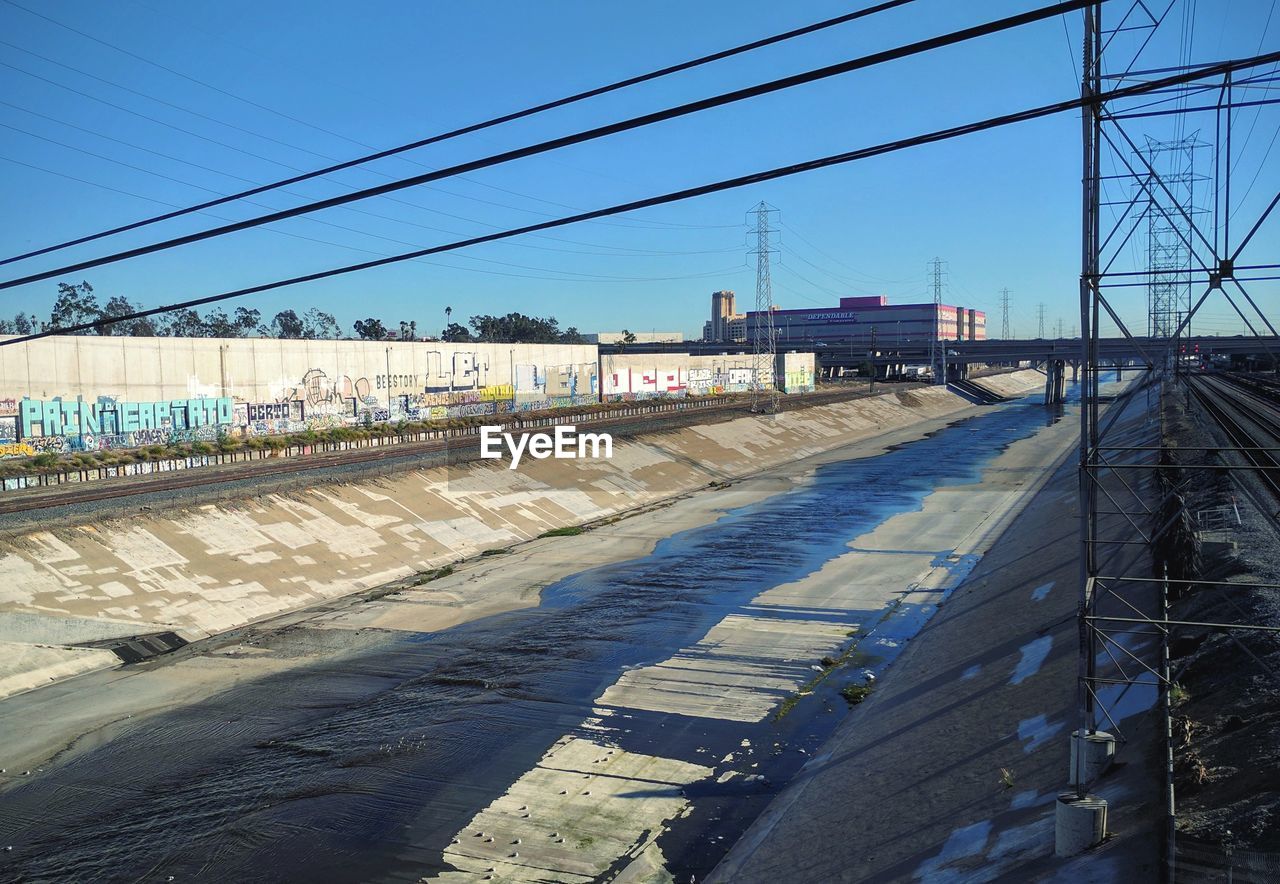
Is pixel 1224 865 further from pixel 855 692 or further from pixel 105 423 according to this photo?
pixel 105 423

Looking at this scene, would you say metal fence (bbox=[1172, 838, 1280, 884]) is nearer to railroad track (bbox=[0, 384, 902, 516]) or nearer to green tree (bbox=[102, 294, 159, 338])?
railroad track (bbox=[0, 384, 902, 516])

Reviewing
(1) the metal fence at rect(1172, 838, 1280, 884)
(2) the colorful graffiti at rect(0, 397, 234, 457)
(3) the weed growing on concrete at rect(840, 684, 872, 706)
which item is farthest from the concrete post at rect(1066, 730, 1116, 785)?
(2) the colorful graffiti at rect(0, 397, 234, 457)

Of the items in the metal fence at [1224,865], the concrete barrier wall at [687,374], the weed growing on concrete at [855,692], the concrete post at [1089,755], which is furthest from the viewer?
the concrete barrier wall at [687,374]

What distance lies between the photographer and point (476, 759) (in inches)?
654

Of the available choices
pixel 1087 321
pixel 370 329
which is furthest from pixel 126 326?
pixel 1087 321

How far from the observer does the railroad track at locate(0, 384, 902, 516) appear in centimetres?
3037

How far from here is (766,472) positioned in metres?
63.4

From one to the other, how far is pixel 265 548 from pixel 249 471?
882 centimetres

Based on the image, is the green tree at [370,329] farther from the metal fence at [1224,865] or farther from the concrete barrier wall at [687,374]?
the metal fence at [1224,865]

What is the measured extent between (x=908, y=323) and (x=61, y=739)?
19673cm

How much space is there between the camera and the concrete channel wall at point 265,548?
2372cm

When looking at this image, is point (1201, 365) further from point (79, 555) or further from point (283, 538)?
point (79, 555)

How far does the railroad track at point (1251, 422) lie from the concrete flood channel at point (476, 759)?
903 centimetres

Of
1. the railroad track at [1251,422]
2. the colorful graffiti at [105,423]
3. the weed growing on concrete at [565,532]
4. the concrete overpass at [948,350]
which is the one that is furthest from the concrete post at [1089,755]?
the concrete overpass at [948,350]
